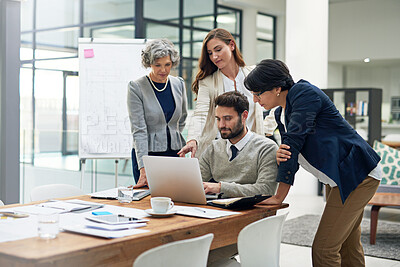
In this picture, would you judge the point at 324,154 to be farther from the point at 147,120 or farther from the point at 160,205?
the point at 147,120

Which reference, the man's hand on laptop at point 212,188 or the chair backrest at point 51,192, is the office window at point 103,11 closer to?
the chair backrest at point 51,192

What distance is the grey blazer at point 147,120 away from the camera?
133 inches

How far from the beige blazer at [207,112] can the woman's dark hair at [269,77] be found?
0.85 meters

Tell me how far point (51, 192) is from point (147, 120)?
0.76 m

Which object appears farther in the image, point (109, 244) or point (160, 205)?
point (160, 205)

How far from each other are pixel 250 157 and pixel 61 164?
3745 mm

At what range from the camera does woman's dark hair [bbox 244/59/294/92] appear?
256 cm

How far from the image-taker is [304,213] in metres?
6.55

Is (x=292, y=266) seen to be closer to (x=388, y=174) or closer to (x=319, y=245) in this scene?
(x=319, y=245)

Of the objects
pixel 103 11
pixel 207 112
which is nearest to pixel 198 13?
pixel 103 11

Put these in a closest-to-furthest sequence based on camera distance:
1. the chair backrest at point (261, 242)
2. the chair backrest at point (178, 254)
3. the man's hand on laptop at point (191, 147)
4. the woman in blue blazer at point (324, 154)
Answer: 1. the chair backrest at point (178, 254)
2. the chair backrest at point (261, 242)
3. the woman in blue blazer at point (324, 154)
4. the man's hand on laptop at point (191, 147)

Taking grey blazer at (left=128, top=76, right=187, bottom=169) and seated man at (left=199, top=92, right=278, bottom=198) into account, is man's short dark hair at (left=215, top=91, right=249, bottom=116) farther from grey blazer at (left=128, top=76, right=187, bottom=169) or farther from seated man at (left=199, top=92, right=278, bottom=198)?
grey blazer at (left=128, top=76, right=187, bottom=169)

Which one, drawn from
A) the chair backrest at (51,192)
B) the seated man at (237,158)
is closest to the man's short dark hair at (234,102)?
the seated man at (237,158)

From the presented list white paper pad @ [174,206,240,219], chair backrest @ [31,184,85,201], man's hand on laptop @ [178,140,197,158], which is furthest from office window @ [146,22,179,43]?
white paper pad @ [174,206,240,219]
